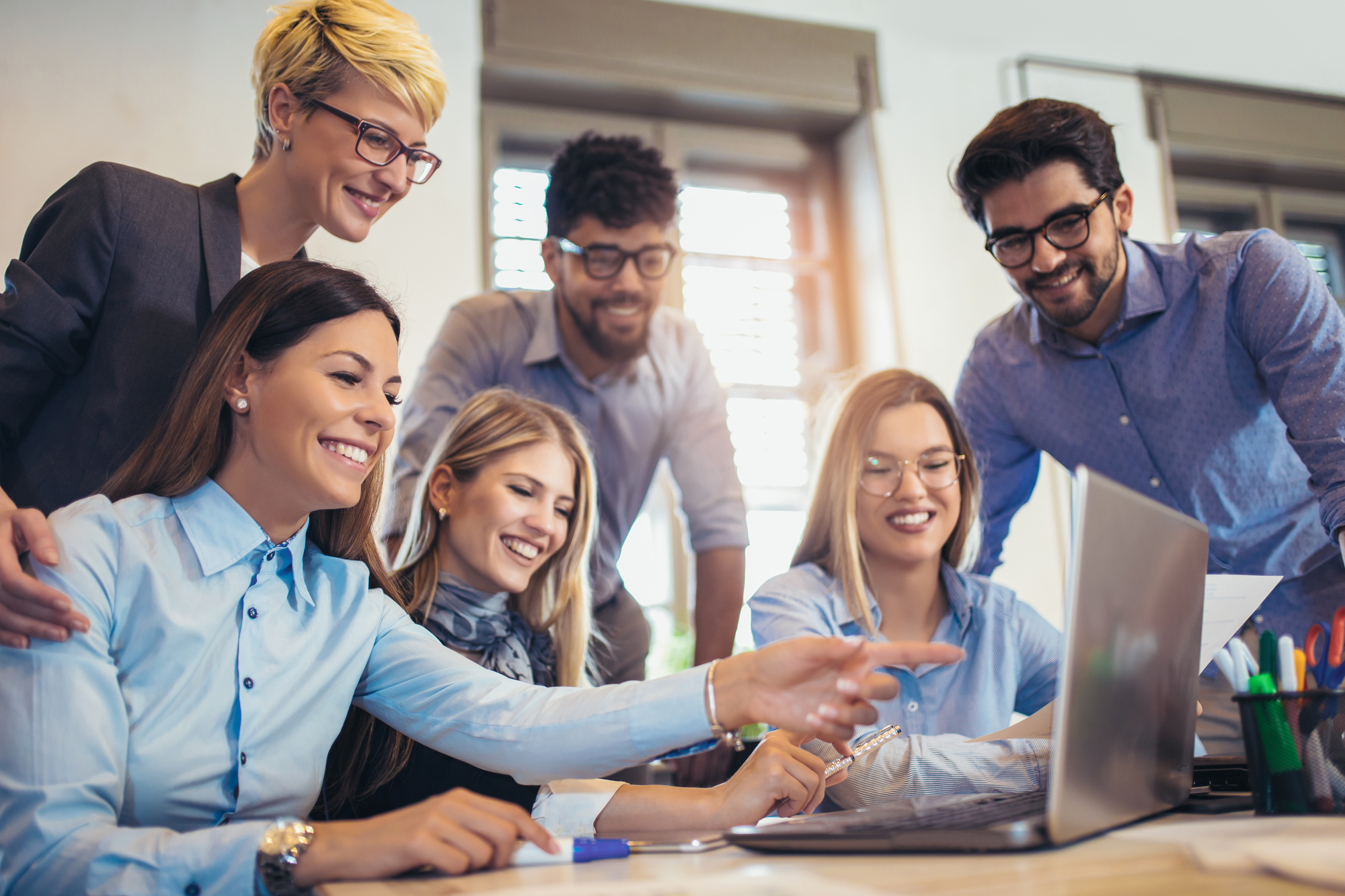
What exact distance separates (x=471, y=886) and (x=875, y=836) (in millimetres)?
282

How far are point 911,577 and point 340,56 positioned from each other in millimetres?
1249

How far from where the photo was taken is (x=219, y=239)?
4.86 feet

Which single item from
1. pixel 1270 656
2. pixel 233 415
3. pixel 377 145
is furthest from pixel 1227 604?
pixel 377 145

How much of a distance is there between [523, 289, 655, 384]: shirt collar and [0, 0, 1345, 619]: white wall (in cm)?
83

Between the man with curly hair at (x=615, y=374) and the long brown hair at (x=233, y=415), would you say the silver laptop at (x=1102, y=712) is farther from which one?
the man with curly hair at (x=615, y=374)

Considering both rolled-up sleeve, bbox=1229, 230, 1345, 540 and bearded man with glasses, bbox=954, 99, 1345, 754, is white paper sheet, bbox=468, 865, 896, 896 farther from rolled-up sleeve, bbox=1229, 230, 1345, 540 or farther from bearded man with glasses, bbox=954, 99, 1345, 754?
bearded man with glasses, bbox=954, 99, 1345, 754

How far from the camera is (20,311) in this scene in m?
1.30

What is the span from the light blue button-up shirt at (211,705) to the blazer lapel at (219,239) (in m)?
0.46

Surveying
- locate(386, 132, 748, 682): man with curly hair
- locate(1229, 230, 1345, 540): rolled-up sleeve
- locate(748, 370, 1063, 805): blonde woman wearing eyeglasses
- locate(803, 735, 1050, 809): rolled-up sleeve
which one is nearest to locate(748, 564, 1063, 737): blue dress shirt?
locate(748, 370, 1063, 805): blonde woman wearing eyeglasses

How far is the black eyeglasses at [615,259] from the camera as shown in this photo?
2.17 m

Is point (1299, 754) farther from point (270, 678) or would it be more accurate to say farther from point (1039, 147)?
point (1039, 147)

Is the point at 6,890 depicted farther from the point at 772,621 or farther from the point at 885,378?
the point at 885,378

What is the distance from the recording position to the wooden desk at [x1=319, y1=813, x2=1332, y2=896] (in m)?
0.56

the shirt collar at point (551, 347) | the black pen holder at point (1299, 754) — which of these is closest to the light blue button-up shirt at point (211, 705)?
the black pen holder at point (1299, 754)
